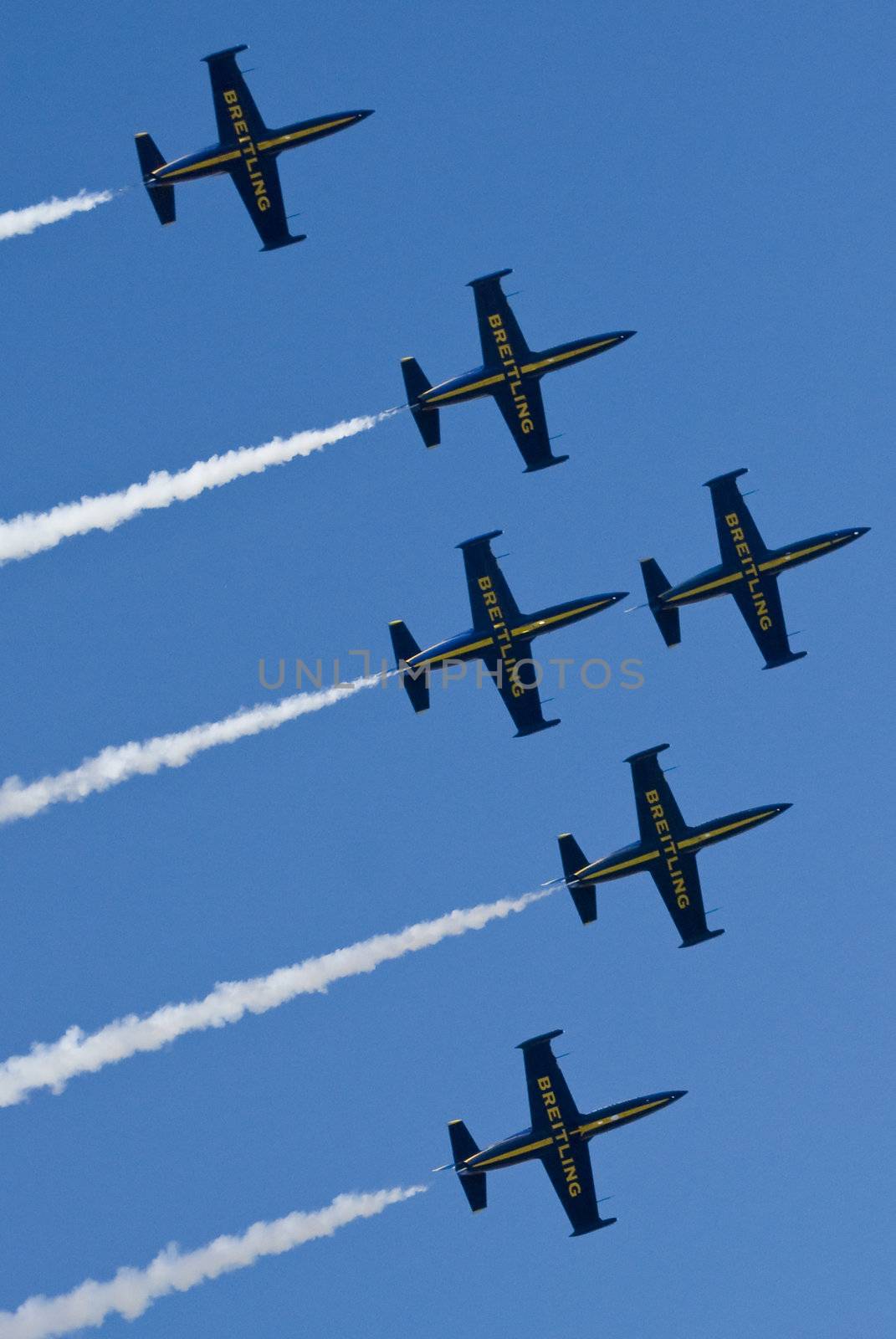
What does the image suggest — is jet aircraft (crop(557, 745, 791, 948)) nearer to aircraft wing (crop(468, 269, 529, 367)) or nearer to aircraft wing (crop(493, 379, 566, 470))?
aircraft wing (crop(493, 379, 566, 470))

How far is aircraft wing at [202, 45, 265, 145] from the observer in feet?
390

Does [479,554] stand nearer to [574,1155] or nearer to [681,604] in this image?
[681,604]

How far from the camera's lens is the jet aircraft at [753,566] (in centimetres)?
12556

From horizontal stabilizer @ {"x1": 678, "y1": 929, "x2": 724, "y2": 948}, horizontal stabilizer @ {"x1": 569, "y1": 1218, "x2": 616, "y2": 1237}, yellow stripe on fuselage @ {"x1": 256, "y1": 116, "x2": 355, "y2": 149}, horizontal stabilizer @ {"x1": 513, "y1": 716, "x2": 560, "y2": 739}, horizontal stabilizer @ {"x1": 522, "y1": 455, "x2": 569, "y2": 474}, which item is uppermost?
yellow stripe on fuselage @ {"x1": 256, "y1": 116, "x2": 355, "y2": 149}

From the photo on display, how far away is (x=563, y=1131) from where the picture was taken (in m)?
122

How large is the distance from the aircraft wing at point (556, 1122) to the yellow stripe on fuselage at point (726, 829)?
377 inches

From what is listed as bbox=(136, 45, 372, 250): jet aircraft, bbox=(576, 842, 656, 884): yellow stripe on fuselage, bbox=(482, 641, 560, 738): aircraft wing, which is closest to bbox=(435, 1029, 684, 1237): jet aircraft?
bbox=(576, 842, 656, 884): yellow stripe on fuselage

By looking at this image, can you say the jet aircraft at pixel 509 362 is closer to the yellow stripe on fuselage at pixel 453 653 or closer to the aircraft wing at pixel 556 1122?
the yellow stripe on fuselage at pixel 453 653

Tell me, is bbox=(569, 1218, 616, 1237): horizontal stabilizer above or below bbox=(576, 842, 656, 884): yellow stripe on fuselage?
below

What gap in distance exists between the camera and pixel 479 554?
125m

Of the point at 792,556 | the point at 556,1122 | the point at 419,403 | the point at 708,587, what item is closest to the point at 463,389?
the point at 419,403

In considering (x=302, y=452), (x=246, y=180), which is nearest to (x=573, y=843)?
(x=302, y=452)

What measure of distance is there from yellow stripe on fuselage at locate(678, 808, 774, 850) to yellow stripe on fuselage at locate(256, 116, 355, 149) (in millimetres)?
32081

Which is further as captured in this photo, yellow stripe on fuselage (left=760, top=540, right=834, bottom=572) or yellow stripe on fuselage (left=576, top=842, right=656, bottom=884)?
yellow stripe on fuselage (left=760, top=540, right=834, bottom=572)
